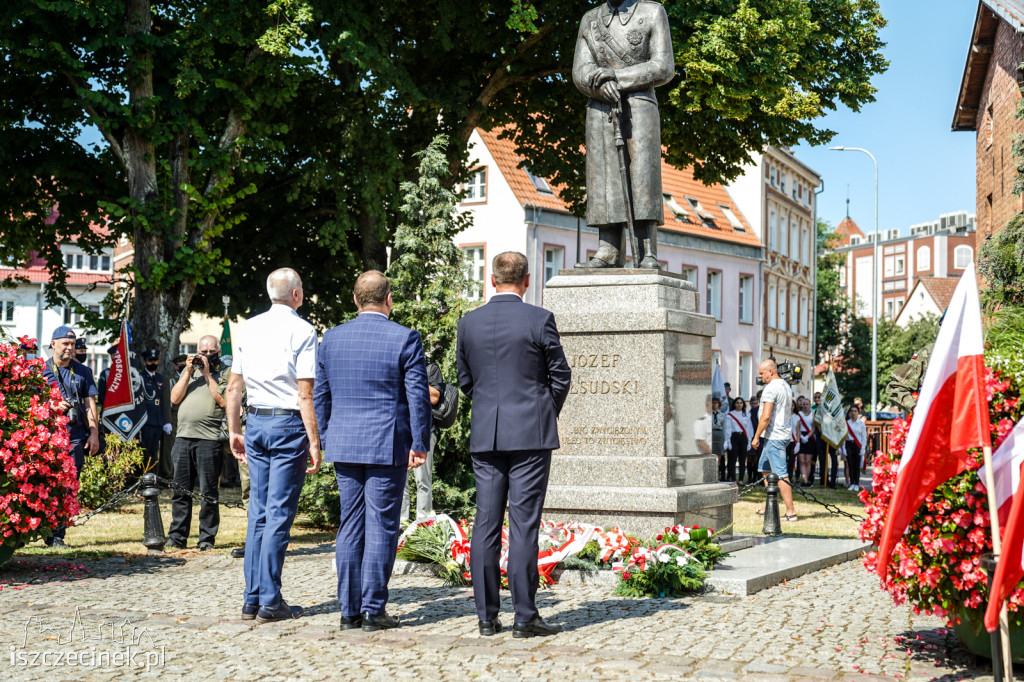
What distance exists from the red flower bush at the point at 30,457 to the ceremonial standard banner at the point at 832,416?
57.9ft

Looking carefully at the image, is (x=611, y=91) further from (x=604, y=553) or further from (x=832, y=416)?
(x=832, y=416)

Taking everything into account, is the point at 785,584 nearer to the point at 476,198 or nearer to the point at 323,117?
the point at 323,117

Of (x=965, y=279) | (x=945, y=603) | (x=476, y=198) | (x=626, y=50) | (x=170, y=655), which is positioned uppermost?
(x=476, y=198)

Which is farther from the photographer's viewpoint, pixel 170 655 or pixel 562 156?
pixel 562 156

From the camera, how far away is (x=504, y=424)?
22.0 ft

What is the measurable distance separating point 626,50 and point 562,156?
45.4 ft

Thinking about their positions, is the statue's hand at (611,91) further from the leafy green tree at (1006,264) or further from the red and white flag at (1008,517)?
the leafy green tree at (1006,264)

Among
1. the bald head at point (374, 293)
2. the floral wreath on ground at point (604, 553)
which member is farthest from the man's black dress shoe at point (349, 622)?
the bald head at point (374, 293)

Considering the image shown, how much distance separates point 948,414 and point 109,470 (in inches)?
490

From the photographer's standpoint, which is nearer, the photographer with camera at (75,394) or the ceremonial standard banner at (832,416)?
the photographer with camera at (75,394)

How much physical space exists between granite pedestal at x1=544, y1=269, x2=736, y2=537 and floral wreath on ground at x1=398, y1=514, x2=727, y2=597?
0.22 metres

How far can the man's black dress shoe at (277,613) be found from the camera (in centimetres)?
714

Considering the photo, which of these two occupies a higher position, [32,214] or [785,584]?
[32,214]

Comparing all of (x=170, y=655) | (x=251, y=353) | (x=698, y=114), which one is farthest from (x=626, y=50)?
(x=698, y=114)
